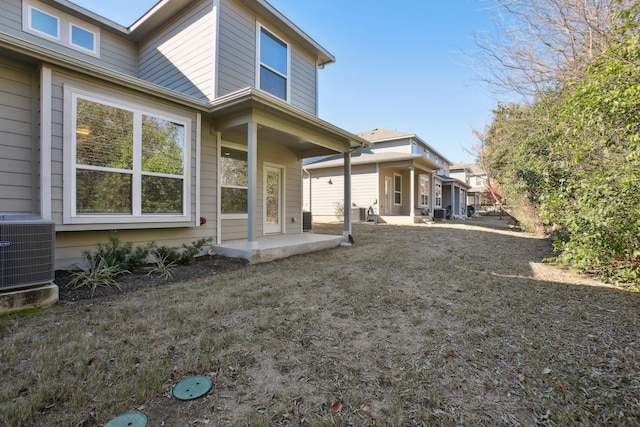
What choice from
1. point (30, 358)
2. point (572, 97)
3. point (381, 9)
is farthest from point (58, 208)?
point (381, 9)

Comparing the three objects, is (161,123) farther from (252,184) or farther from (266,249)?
(266,249)

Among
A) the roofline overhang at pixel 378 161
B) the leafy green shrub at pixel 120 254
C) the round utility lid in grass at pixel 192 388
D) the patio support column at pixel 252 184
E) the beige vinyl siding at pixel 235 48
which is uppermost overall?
the beige vinyl siding at pixel 235 48

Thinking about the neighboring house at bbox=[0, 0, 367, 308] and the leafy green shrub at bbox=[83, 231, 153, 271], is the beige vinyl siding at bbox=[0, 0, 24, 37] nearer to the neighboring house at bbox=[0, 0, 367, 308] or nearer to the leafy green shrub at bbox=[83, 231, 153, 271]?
the neighboring house at bbox=[0, 0, 367, 308]

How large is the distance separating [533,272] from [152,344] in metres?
5.86

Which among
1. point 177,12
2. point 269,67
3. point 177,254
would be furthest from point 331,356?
point 177,12

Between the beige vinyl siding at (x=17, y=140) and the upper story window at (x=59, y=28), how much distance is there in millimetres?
3980

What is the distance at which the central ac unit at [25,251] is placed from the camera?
2941mm

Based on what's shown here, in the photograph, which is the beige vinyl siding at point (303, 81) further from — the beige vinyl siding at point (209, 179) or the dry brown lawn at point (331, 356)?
the dry brown lawn at point (331, 356)

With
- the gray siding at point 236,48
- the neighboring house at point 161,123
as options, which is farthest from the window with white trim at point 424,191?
the gray siding at point 236,48

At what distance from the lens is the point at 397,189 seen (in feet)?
56.2

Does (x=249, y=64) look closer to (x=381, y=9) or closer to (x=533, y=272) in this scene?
(x=381, y=9)

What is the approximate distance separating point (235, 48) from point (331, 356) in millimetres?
6898

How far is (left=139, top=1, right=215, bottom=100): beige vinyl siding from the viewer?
21.1 ft

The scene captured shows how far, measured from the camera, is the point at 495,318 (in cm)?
307
